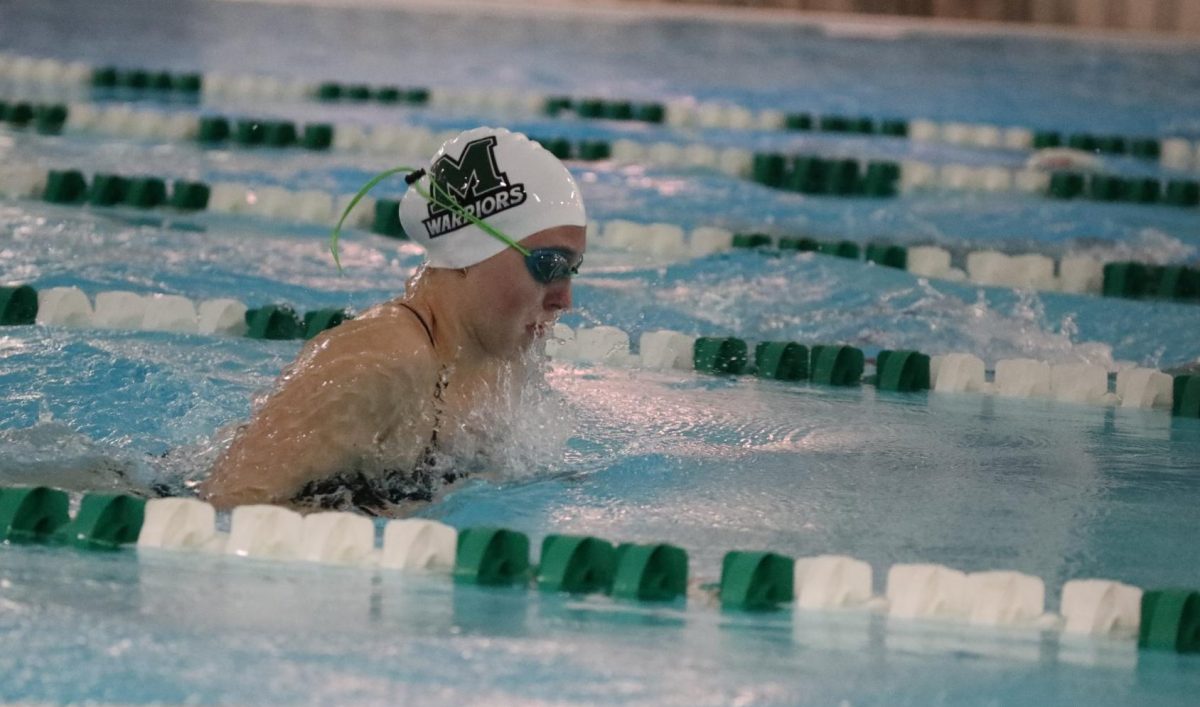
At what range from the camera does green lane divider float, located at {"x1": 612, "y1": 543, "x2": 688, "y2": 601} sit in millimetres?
2682

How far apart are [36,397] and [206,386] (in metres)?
0.36

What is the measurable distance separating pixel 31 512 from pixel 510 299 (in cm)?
86

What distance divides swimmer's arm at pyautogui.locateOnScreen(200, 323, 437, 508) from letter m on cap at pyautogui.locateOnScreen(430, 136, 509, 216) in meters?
0.38

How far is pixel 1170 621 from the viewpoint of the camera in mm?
2580

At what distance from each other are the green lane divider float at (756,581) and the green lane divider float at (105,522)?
3.05ft

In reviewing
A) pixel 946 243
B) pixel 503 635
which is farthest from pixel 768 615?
pixel 946 243

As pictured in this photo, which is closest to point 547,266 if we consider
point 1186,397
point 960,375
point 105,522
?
point 105,522

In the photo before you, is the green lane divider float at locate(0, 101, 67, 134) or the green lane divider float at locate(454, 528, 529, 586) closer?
the green lane divider float at locate(454, 528, 529, 586)

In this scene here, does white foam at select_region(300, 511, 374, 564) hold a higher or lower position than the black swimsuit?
lower

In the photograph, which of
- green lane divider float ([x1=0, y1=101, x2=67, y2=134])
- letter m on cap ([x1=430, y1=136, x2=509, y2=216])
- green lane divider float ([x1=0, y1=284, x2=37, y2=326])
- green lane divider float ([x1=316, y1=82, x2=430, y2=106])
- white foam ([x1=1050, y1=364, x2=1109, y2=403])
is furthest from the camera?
green lane divider float ([x1=316, y1=82, x2=430, y2=106])

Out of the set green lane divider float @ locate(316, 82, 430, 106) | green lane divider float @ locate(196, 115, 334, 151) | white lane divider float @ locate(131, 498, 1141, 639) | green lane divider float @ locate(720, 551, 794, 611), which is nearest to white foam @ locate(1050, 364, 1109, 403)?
white lane divider float @ locate(131, 498, 1141, 639)

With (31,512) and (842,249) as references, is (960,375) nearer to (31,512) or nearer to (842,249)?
(842,249)

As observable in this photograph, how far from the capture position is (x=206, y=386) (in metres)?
3.99

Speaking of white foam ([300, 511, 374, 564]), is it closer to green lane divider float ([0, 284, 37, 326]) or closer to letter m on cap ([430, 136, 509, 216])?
letter m on cap ([430, 136, 509, 216])
